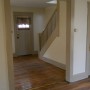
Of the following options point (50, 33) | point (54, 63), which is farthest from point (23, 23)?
point (54, 63)

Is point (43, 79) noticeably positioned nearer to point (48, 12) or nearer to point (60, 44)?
point (60, 44)

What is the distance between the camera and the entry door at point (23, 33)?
768 cm

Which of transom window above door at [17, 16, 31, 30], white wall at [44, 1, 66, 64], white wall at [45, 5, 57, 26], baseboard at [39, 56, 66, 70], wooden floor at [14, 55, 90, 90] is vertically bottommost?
wooden floor at [14, 55, 90, 90]

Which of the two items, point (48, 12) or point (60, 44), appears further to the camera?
point (48, 12)

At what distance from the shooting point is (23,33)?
25.8 feet

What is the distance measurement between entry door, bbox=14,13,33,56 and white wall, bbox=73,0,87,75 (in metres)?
4.10

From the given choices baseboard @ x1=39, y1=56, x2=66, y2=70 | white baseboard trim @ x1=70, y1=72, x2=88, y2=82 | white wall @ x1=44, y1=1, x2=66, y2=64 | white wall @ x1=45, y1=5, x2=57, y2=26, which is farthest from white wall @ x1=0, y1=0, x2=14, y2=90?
white wall @ x1=45, y1=5, x2=57, y2=26

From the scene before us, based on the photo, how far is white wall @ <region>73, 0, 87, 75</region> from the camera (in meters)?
4.07

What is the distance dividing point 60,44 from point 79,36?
50.4 inches

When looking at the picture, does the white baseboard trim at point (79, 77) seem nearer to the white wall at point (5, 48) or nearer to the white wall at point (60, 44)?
the white wall at point (60, 44)

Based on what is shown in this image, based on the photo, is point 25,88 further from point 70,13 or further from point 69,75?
point 70,13

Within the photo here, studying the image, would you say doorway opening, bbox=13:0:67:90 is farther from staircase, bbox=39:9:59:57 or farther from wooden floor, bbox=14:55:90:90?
staircase, bbox=39:9:59:57

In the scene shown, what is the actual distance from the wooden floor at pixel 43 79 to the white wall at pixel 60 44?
1.31ft

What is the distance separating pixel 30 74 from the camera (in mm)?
4926
